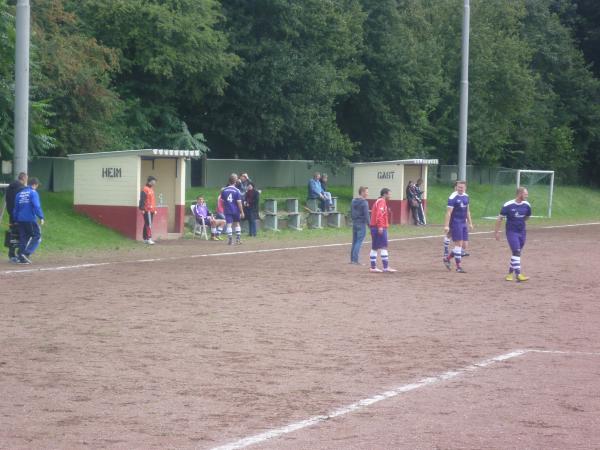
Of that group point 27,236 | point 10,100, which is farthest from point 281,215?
point 27,236

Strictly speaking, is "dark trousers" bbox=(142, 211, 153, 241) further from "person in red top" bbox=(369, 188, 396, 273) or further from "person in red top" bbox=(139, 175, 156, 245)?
"person in red top" bbox=(369, 188, 396, 273)

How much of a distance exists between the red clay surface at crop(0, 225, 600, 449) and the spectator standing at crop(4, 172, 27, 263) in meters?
2.12

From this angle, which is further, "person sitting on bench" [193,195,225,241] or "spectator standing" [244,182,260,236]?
"spectator standing" [244,182,260,236]

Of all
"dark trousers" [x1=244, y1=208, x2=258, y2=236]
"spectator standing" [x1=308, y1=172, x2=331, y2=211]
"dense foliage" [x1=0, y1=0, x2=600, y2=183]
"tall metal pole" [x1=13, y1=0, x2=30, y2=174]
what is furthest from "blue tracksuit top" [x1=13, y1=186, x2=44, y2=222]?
"spectator standing" [x1=308, y1=172, x2=331, y2=211]

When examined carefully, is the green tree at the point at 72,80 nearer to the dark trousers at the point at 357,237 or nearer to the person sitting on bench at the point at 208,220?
the person sitting on bench at the point at 208,220

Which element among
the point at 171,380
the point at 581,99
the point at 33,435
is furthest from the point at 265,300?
the point at 581,99

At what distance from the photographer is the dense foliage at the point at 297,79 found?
34.0 m

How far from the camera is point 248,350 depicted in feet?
39.2

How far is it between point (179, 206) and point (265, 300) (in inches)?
621

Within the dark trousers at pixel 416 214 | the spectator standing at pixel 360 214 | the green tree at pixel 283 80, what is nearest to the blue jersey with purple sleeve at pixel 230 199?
the spectator standing at pixel 360 214

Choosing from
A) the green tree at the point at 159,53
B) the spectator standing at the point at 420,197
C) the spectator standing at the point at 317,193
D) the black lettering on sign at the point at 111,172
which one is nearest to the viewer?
the black lettering on sign at the point at 111,172

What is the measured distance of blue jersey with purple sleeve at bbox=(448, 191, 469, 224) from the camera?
2202 cm

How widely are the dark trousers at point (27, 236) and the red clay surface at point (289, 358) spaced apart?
1.70 m

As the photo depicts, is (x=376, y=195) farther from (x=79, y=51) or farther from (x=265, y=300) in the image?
(x=265, y=300)
